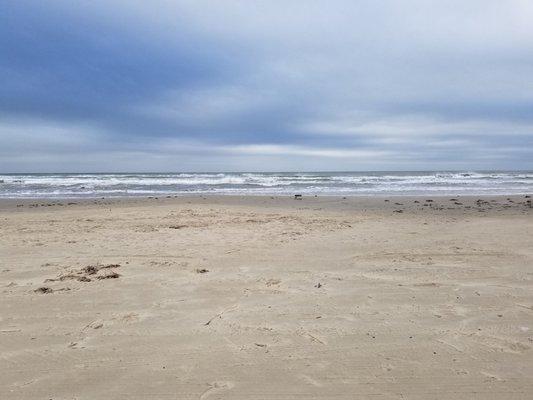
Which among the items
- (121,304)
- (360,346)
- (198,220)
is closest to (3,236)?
(198,220)

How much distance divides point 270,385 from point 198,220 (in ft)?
28.7

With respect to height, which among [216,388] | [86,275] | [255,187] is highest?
[255,187]

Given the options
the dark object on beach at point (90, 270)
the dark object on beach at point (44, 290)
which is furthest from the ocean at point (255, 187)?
the dark object on beach at point (44, 290)

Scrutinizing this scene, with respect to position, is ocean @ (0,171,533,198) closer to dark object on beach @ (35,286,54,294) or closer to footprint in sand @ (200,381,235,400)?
dark object on beach @ (35,286,54,294)

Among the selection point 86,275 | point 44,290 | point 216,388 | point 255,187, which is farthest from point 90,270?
point 255,187

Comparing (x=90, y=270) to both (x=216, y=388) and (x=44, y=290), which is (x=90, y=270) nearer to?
(x=44, y=290)

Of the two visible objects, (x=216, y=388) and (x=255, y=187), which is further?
(x=255, y=187)

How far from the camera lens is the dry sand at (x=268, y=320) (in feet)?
9.04

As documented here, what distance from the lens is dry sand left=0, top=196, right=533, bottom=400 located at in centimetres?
275

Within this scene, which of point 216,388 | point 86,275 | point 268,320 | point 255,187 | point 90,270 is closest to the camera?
point 216,388

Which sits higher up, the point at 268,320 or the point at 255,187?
the point at 255,187

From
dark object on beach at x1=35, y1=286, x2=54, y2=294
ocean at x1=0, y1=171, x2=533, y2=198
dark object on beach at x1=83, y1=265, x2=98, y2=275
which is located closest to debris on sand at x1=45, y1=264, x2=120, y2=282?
dark object on beach at x1=83, y1=265, x2=98, y2=275

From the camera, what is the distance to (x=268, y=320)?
380cm

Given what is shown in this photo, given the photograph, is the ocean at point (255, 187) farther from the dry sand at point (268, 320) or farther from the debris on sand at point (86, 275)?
the debris on sand at point (86, 275)
